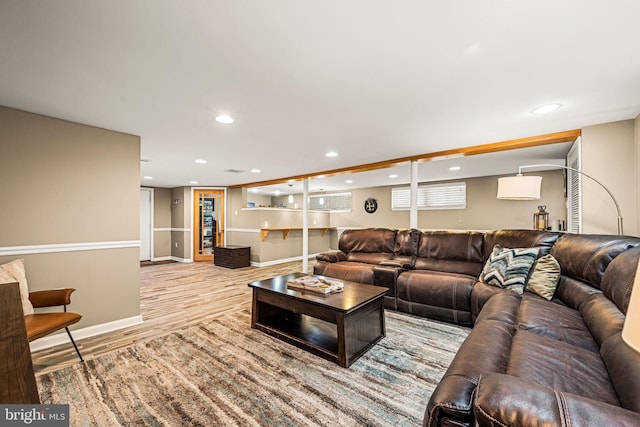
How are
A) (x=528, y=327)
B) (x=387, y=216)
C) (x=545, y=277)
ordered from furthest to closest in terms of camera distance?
(x=387, y=216) → (x=545, y=277) → (x=528, y=327)

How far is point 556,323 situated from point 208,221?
7738 millimetres

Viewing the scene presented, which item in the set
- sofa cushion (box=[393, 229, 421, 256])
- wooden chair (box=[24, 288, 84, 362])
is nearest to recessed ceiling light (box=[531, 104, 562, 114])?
sofa cushion (box=[393, 229, 421, 256])

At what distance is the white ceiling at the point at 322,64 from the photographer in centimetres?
128

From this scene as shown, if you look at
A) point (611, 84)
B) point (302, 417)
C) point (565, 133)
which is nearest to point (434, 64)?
point (611, 84)

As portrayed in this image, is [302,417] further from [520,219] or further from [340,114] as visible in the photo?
[520,219]

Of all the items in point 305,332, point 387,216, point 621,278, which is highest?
point 387,216

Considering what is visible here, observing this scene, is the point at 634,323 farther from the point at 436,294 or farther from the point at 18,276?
the point at 18,276

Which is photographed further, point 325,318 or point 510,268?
point 510,268

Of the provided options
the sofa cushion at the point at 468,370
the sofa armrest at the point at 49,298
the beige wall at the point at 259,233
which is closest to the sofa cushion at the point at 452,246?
the sofa cushion at the point at 468,370

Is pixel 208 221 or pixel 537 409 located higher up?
pixel 208 221

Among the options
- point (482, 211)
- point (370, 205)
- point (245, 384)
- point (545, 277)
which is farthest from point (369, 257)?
Answer: point (370, 205)

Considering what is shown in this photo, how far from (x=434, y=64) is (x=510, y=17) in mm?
452

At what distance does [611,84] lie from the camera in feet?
6.50

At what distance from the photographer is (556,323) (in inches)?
67.6
